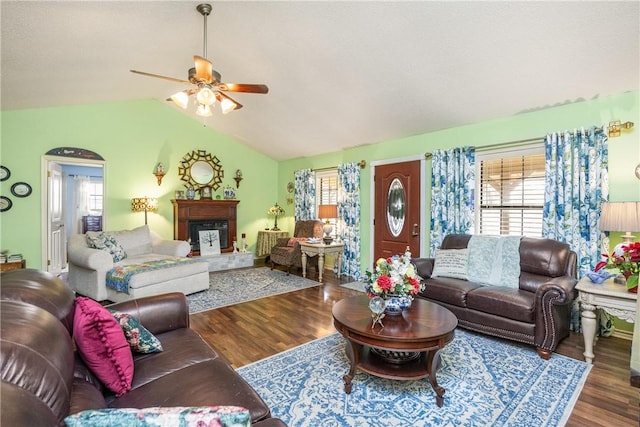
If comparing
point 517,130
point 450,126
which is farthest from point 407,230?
point 517,130

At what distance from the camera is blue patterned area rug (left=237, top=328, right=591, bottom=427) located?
1887 millimetres

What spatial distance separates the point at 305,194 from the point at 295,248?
56.9 inches

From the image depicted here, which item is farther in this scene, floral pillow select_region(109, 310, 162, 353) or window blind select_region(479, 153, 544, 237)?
window blind select_region(479, 153, 544, 237)

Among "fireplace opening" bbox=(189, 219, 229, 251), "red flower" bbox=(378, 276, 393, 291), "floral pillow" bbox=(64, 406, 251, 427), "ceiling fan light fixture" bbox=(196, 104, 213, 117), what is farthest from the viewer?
"fireplace opening" bbox=(189, 219, 229, 251)

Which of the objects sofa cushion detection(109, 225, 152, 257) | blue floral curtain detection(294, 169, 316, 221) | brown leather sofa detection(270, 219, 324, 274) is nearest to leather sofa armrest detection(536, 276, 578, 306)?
brown leather sofa detection(270, 219, 324, 274)

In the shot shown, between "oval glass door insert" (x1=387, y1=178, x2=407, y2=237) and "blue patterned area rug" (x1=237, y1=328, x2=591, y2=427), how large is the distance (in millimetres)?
2411

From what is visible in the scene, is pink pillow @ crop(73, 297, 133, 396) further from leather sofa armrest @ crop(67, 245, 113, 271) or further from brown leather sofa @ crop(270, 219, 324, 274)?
brown leather sofa @ crop(270, 219, 324, 274)

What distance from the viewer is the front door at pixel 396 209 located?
15.5 ft

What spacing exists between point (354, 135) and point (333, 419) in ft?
13.9

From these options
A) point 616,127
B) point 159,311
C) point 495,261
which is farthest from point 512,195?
point 159,311

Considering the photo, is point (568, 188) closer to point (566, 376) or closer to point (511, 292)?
point (511, 292)

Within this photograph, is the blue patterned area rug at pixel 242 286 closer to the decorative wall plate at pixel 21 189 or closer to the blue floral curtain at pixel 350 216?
the blue floral curtain at pixel 350 216

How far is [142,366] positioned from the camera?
162 cm

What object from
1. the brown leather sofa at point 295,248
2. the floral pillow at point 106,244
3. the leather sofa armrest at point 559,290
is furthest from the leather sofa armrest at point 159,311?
the brown leather sofa at point 295,248
